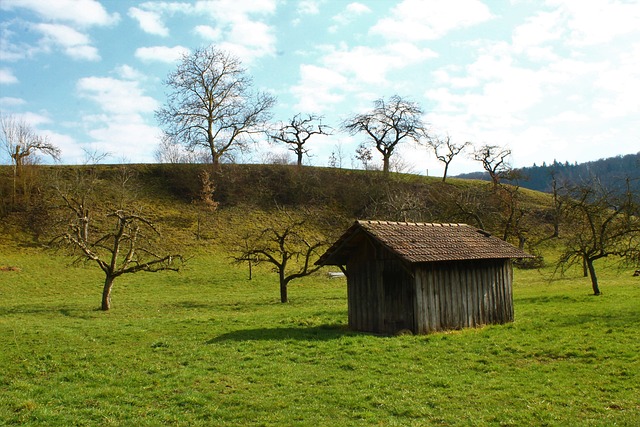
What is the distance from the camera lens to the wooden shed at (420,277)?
18.4 m

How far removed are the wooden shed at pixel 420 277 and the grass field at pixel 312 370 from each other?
106cm

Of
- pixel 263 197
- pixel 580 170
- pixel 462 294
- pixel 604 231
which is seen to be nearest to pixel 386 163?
pixel 263 197

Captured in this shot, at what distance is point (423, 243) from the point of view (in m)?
19.4

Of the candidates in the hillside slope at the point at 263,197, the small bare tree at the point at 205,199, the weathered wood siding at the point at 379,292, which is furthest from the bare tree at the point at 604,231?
the small bare tree at the point at 205,199

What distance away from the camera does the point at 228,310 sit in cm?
2770

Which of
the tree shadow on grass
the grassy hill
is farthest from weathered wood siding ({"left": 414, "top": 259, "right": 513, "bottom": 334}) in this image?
the tree shadow on grass

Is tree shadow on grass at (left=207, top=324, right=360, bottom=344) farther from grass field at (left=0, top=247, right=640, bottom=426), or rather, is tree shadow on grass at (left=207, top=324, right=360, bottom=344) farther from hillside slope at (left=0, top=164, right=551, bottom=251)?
hillside slope at (left=0, top=164, right=551, bottom=251)

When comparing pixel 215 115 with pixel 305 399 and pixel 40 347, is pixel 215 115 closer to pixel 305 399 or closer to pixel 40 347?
pixel 40 347

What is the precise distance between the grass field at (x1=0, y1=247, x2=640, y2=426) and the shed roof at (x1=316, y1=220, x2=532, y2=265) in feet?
8.84

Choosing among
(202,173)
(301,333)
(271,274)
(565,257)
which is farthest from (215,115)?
(301,333)

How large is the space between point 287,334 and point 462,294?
264 inches

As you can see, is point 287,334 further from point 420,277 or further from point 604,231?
point 604,231

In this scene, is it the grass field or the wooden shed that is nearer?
the grass field

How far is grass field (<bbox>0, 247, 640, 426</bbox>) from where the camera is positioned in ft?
31.4
